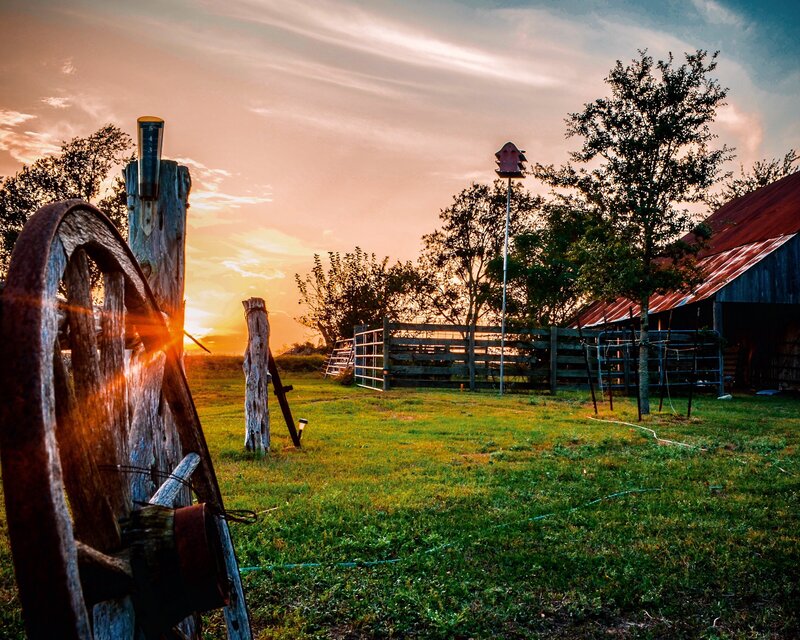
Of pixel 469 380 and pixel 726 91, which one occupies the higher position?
pixel 726 91

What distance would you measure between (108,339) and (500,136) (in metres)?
21.5

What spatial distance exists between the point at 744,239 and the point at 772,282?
3664 millimetres

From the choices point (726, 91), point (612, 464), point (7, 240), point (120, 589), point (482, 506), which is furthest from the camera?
point (7, 240)

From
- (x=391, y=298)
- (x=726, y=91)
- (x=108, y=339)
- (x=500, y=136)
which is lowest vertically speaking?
(x=108, y=339)

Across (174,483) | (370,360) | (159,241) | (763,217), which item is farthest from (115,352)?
(763,217)

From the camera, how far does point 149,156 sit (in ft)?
10.9

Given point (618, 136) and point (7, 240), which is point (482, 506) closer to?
point (618, 136)

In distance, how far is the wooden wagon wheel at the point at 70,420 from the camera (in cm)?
101

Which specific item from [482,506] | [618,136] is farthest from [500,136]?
[482,506]

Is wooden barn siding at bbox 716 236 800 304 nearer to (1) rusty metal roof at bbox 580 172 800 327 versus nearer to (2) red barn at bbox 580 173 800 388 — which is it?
(2) red barn at bbox 580 173 800 388

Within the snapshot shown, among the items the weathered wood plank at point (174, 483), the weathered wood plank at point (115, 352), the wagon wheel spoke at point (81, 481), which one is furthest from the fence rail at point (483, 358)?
the wagon wheel spoke at point (81, 481)

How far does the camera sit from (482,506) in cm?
538

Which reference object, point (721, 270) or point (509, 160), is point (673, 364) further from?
point (509, 160)

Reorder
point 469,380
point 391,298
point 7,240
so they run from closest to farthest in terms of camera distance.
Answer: point 469,380, point 7,240, point 391,298
